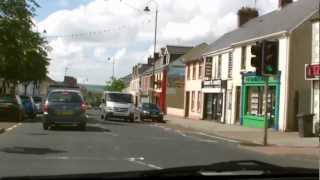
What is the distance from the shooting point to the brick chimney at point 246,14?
5478 centimetres

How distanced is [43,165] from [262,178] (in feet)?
34.0

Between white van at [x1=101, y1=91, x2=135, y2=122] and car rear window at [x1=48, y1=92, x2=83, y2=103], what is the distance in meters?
16.1

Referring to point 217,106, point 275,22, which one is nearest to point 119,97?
point 217,106

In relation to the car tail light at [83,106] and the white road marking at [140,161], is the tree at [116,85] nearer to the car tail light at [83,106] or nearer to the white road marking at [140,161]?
the car tail light at [83,106]

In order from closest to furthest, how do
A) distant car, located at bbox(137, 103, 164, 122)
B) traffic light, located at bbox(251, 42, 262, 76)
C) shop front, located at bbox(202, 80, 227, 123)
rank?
1. traffic light, located at bbox(251, 42, 262, 76)
2. shop front, located at bbox(202, 80, 227, 123)
3. distant car, located at bbox(137, 103, 164, 122)

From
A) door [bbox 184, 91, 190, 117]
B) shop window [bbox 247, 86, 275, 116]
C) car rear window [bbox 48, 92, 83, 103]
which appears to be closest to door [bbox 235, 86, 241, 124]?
shop window [bbox 247, 86, 275, 116]

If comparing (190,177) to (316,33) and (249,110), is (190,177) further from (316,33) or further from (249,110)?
(249,110)

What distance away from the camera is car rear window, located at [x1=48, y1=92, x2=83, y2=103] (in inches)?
1132

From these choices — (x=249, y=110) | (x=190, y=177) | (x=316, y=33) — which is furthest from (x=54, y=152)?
(x=249, y=110)

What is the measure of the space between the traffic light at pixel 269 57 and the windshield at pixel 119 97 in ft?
77.9

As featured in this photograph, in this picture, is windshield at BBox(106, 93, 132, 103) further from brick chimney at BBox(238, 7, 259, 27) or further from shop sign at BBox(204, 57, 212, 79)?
brick chimney at BBox(238, 7, 259, 27)

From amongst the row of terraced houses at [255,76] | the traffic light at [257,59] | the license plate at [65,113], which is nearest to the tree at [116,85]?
the row of terraced houses at [255,76]

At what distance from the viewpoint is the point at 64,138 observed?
942 inches

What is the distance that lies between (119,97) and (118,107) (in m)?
1.68
